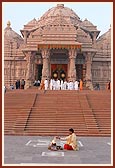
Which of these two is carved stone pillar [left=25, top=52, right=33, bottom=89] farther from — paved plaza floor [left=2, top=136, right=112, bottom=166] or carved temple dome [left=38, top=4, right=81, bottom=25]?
paved plaza floor [left=2, top=136, right=112, bottom=166]

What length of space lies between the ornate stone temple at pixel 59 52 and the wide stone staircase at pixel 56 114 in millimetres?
8111

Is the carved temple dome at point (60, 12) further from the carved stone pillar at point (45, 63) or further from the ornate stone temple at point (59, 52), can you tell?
the carved stone pillar at point (45, 63)

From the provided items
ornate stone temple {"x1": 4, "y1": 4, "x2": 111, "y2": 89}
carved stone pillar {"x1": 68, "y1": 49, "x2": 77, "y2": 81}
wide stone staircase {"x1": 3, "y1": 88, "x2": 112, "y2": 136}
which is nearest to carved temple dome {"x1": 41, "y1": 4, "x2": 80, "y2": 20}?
ornate stone temple {"x1": 4, "y1": 4, "x2": 111, "y2": 89}

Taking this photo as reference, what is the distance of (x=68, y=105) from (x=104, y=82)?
16838 mm

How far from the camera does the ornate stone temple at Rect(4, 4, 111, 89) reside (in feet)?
90.0

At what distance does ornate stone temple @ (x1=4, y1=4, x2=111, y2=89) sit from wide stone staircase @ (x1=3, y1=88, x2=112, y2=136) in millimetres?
8111

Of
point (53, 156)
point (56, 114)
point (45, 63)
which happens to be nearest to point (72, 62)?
point (45, 63)

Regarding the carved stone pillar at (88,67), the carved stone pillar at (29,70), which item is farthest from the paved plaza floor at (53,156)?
the carved stone pillar at (29,70)

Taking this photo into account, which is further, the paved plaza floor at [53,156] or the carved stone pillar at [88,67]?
the carved stone pillar at [88,67]

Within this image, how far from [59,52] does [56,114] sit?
14220 mm

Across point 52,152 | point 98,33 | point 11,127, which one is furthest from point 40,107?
point 98,33

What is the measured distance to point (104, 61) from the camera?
3400 centimetres

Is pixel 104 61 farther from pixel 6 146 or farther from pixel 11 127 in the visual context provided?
pixel 6 146

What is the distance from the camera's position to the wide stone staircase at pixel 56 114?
14.0 m
